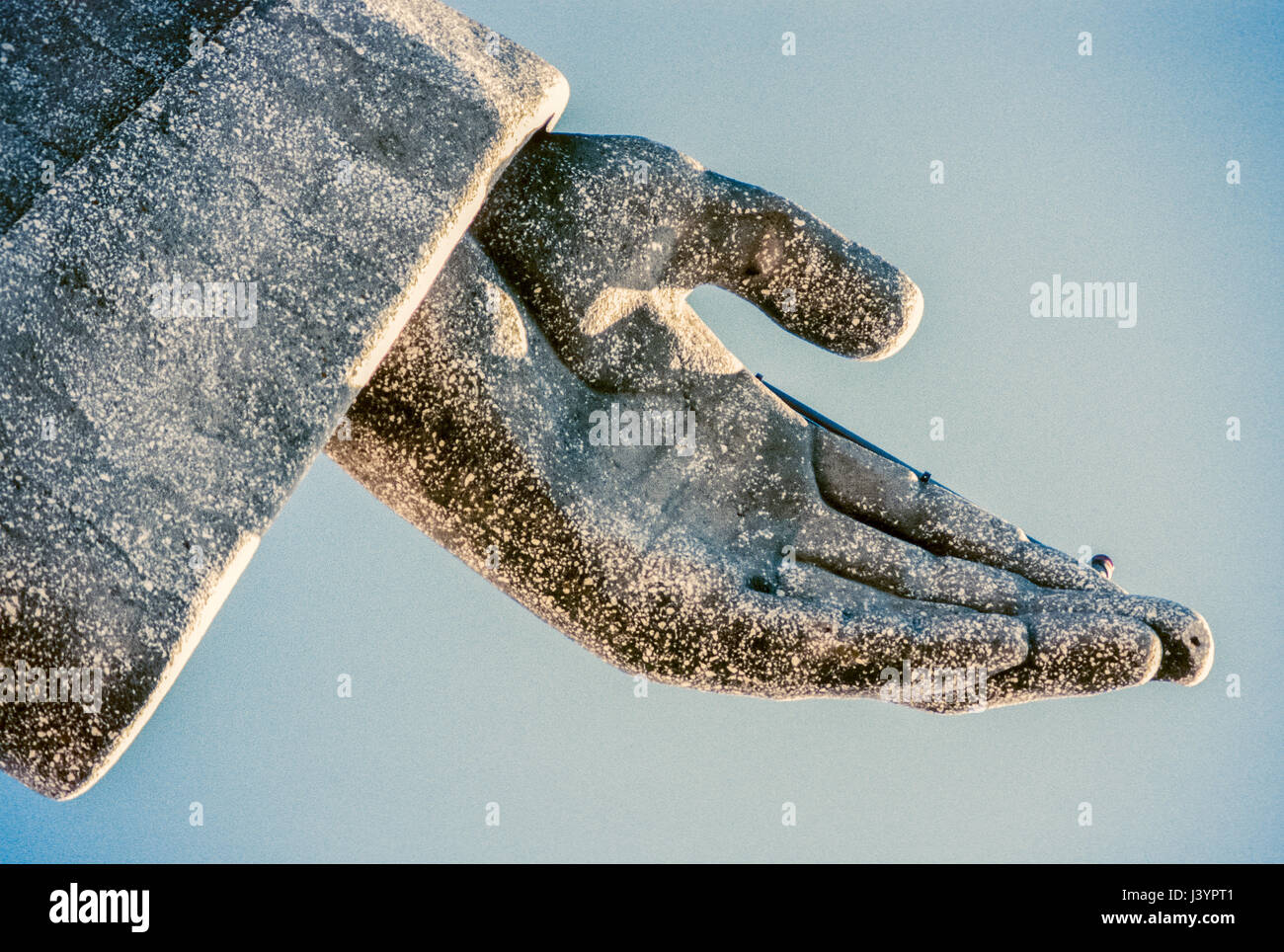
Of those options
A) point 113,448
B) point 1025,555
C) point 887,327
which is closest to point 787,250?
point 887,327

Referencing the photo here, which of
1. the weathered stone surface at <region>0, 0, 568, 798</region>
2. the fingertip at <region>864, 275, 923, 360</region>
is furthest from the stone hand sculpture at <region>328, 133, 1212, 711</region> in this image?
the weathered stone surface at <region>0, 0, 568, 798</region>

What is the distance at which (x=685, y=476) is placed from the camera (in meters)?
1.79

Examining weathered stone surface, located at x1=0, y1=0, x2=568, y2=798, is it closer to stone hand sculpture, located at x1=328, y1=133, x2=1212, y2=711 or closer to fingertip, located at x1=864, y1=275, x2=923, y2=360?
stone hand sculpture, located at x1=328, y1=133, x2=1212, y2=711

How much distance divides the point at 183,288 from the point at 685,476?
80 centimetres

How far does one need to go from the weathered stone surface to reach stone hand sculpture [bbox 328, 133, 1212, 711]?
157 mm

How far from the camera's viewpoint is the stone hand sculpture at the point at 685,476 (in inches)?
64.7

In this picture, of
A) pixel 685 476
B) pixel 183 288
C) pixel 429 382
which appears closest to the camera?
pixel 183 288

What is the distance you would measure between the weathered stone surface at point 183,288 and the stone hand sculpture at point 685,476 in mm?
157

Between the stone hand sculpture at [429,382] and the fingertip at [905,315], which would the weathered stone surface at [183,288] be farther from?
the fingertip at [905,315]

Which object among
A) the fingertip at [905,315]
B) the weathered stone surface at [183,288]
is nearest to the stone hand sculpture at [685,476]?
the fingertip at [905,315]

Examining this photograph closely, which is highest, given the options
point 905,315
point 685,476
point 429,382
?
point 905,315

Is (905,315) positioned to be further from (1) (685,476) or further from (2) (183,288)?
(2) (183,288)

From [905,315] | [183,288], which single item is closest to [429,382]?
[183,288]

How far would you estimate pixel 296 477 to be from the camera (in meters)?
1.48
